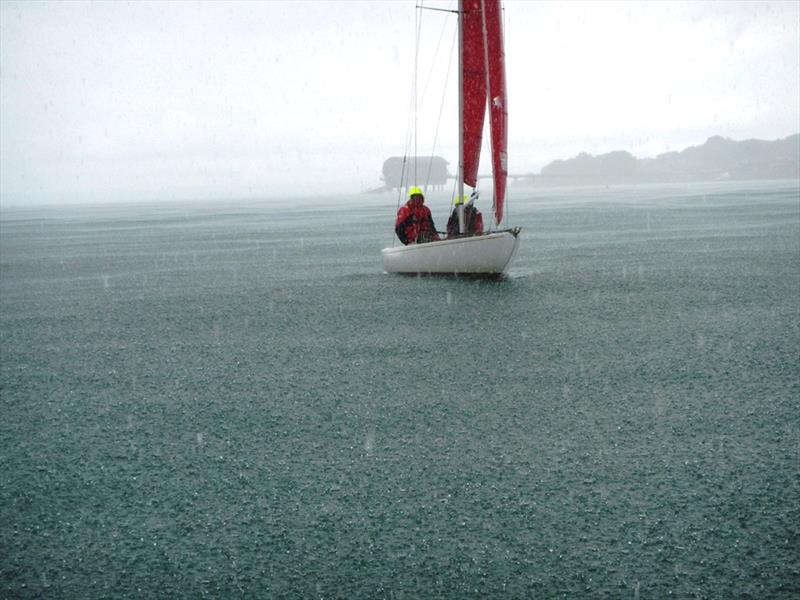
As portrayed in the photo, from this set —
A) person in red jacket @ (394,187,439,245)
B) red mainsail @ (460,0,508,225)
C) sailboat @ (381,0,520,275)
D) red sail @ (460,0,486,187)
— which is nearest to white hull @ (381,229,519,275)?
sailboat @ (381,0,520,275)

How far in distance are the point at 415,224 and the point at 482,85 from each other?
3.94 meters

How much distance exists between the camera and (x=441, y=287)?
632 inches

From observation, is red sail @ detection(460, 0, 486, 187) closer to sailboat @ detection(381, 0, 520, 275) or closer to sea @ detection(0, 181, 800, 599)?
sailboat @ detection(381, 0, 520, 275)

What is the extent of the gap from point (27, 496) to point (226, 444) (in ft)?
5.14

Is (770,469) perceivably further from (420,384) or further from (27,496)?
(27,496)

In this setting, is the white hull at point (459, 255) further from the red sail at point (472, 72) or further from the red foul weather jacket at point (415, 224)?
the red sail at point (472, 72)

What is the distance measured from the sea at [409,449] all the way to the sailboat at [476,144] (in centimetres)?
275

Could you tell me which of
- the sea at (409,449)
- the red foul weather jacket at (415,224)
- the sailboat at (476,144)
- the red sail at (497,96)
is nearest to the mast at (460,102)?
the sailboat at (476,144)

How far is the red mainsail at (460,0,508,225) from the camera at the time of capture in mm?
17672

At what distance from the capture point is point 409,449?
240 inches

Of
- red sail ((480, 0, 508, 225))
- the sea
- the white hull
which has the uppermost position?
red sail ((480, 0, 508, 225))

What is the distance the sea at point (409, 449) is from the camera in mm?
4176

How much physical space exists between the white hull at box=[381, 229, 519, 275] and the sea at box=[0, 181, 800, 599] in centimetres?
251

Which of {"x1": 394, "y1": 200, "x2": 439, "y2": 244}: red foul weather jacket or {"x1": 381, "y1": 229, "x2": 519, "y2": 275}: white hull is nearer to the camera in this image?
{"x1": 381, "y1": 229, "x2": 519, "y2": 275}: white hull
